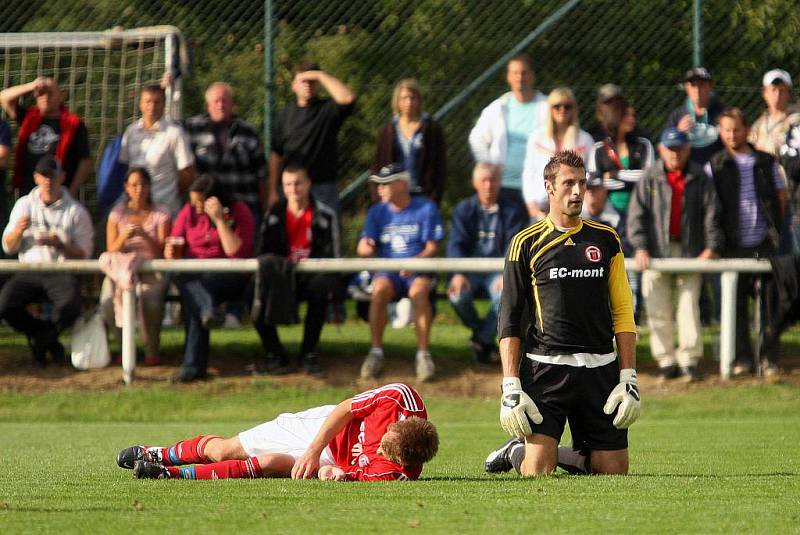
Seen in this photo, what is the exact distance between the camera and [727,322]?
12.3m

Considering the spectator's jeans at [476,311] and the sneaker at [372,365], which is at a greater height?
the spectator's jeans at [476,311]

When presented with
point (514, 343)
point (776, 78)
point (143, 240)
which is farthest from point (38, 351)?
point (776, 78)

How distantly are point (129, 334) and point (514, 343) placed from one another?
6.34 metres

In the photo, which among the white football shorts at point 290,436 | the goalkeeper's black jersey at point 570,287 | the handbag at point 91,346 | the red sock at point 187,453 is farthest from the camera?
the handbag at point 91,346

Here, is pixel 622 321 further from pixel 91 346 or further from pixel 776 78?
pixel 91 346

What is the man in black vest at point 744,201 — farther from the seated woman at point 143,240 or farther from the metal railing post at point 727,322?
the seated woman at point 143,240

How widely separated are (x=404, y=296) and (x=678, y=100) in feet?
13.2

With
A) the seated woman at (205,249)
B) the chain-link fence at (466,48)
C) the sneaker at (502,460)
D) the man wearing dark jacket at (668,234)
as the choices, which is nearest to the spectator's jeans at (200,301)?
the seated woman at (205,249)

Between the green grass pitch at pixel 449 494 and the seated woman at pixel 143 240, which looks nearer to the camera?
the green grass pitch at pixel 449 494

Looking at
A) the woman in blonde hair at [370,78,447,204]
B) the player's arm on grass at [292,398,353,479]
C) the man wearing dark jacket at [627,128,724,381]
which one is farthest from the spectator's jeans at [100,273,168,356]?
the player's arm on grass at [292,398,353,479]

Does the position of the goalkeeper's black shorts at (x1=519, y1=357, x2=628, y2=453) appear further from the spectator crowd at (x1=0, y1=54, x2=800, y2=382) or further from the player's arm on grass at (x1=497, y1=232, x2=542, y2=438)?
the spectator crowd at (x1=0, y1=54, x2=800, y2=382)

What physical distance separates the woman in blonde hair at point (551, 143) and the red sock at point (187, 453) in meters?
6.00

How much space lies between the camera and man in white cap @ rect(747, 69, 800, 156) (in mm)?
13133

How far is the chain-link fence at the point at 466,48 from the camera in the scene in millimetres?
14180
